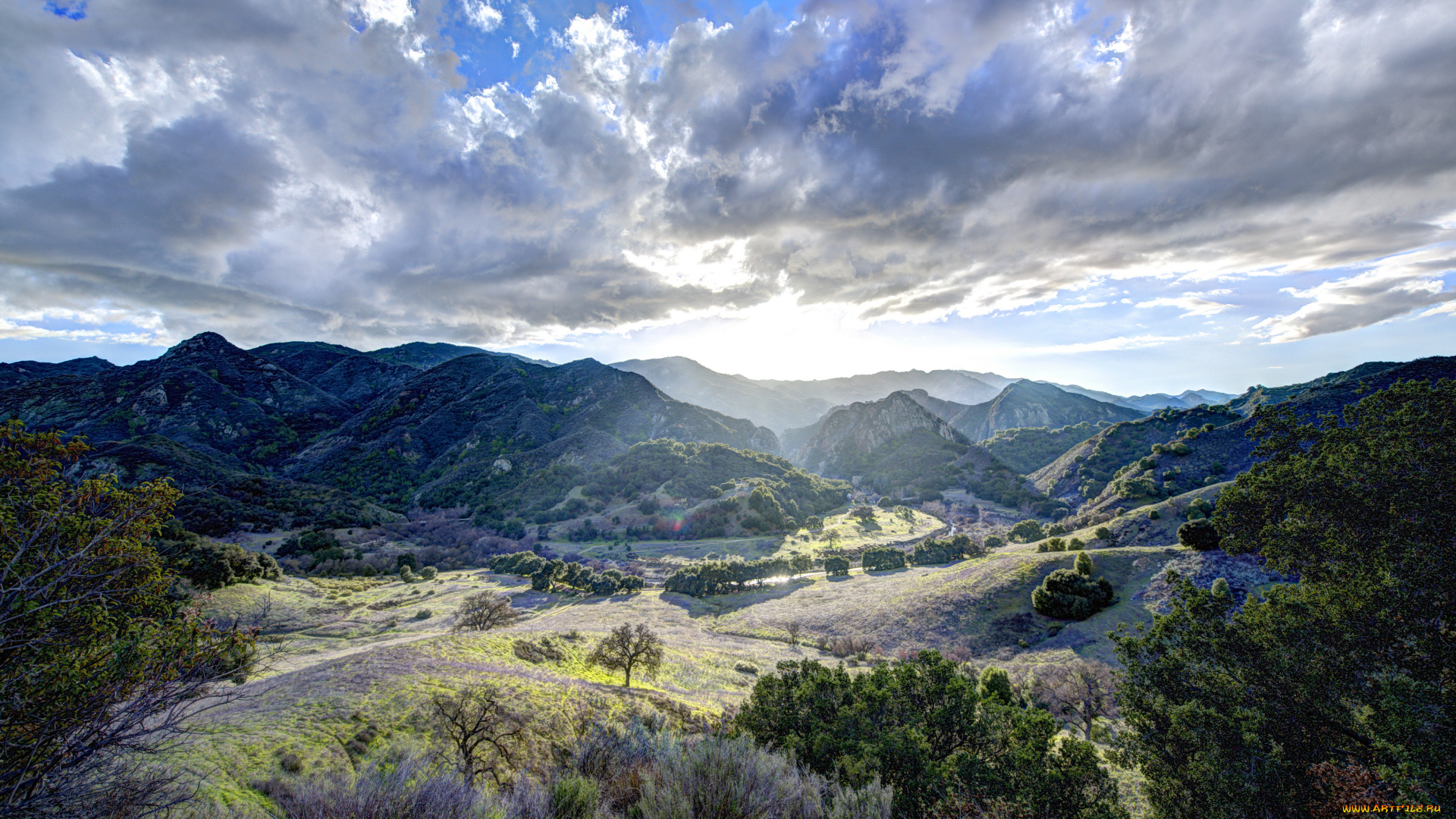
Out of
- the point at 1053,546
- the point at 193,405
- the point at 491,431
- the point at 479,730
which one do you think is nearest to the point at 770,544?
the point at 1053,546

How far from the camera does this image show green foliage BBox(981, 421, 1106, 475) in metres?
111

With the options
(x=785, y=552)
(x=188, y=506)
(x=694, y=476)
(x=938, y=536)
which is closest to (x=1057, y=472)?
(x=938, y=536)

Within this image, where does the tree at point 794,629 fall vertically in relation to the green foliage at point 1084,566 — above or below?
below

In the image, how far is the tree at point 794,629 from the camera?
3106 cm

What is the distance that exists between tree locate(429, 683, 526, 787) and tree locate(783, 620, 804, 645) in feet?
72.7

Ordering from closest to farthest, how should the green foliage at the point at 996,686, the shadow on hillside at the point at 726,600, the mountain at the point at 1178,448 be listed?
the green foliage at the point at 996,686 < the shadow on hillside at the point at 726,600 < the mountain at the point at 1178,448

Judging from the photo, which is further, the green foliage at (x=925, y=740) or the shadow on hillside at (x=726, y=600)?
the shadow on hillside at (x=726, y=600)

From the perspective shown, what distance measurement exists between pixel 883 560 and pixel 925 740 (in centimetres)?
4327

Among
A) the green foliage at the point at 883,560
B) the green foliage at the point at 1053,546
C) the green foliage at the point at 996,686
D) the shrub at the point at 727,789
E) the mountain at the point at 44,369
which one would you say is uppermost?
the mountain at the point at 44,369

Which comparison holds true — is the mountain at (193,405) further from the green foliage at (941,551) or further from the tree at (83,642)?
Result: the green foliage at (941,551)

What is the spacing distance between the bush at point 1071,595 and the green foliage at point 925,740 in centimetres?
1814

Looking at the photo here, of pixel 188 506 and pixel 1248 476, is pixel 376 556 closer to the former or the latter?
pixel 188 506

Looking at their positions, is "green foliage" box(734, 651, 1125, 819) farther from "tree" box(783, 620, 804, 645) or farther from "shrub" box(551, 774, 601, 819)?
"tree" box(783, 620, 804, 645)

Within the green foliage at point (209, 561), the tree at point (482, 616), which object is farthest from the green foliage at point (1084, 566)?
the green foliage at point (209, 561)
